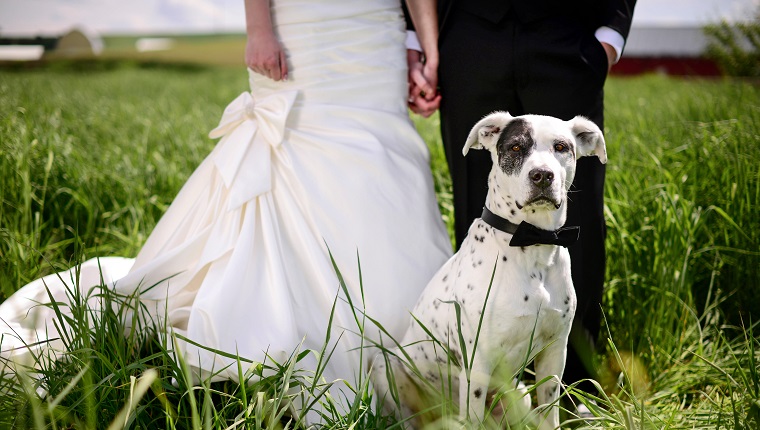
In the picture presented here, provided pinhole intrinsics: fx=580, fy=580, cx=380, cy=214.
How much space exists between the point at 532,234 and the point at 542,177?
8.3 inches

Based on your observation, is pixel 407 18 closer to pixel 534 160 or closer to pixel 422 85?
pixel 422 85

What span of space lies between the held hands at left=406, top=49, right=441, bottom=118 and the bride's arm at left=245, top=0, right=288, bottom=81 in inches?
25.9

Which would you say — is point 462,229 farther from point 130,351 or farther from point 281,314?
point 130,351

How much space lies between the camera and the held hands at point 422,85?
2898 mm

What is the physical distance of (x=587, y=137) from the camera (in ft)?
7.03

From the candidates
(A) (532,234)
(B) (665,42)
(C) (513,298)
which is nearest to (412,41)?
(A) (532,234)

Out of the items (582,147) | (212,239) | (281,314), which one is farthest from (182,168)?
(582,147)

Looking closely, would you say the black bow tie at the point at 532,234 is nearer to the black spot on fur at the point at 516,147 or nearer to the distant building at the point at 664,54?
the black spot on fur at the point at 516,147

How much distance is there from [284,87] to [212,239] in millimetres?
812

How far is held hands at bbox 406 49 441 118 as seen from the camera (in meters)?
2.90

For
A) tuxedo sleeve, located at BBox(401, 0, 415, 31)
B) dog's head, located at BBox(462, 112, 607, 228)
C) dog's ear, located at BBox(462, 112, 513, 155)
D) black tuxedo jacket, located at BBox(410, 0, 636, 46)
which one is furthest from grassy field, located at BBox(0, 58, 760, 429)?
tuxedo sleeve, located at BBox(401, 0, 415, 31)

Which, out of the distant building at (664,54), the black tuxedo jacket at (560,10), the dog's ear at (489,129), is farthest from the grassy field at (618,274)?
the distant building at (664,54)

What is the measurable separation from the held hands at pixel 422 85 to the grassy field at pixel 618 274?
97cm

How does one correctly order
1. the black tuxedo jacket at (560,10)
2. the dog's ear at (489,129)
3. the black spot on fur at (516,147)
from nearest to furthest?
the black spot on fur at (516,147), the dog's ear at (489,129), the black tuxedo jacket at (560,10)
